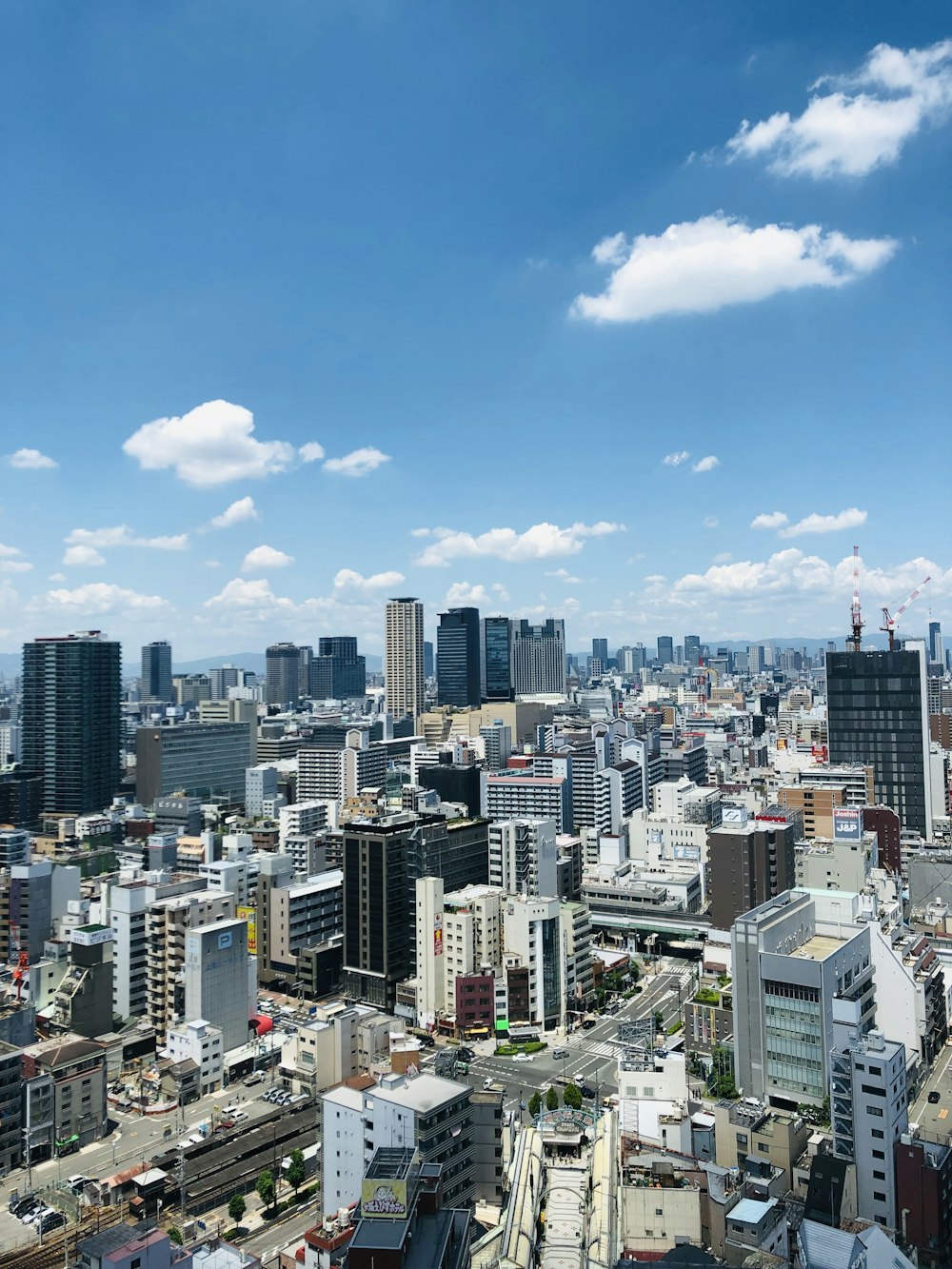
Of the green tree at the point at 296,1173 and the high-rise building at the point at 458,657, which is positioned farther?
the high-rise building at the point at 458,657

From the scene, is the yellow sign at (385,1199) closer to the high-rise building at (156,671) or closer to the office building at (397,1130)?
the office building at (397,1130)

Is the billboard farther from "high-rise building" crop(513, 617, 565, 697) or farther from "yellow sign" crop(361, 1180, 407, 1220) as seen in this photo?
"high-rise building" crop(513, 617, 565, 697)

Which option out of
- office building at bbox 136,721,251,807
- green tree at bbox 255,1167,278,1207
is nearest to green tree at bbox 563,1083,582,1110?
green tree at bbox 255,1167,278,1207

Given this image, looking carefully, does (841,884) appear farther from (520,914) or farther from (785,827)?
(520,914)

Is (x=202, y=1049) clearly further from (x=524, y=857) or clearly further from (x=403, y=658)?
(x=403, y=658)

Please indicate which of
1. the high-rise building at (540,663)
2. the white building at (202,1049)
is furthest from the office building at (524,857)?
the high-rise building at (540,663)

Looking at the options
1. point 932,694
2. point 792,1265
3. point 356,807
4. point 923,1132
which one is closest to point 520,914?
point 923,1132

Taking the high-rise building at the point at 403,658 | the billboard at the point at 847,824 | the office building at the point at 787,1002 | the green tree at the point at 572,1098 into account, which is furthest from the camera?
the high-rise building at the point at 403,658
